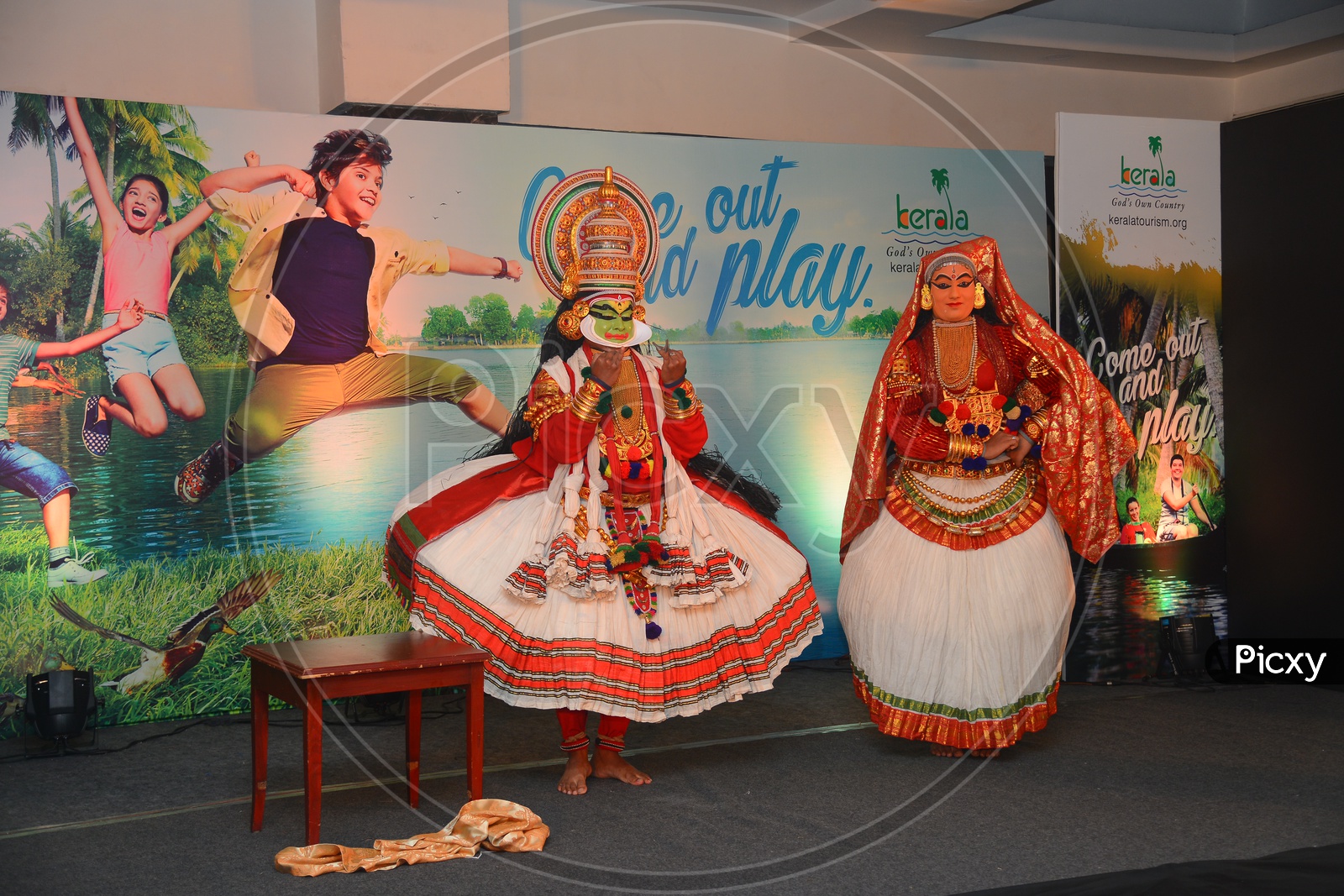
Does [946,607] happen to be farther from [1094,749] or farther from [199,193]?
[199,193]

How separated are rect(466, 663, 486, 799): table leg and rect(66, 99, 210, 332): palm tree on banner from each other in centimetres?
251

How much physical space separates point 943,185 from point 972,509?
266 cm

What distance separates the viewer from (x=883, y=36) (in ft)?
22.8

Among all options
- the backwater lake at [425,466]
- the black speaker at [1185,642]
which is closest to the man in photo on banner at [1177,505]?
the backwater lake at [425,466]

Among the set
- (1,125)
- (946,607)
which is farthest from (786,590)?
(1,125)

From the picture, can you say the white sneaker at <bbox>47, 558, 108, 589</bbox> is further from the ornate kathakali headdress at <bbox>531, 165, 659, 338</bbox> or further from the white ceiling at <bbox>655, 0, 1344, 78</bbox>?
the white ceiling at <bbox>655, 0, 1344, 78</bbox>

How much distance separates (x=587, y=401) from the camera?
4.07 meters

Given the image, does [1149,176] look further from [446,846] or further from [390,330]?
[446,846]

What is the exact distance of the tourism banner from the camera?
5.04 metres

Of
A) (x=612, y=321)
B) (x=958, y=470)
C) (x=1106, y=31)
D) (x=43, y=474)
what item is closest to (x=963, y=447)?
(x=958, y=470)

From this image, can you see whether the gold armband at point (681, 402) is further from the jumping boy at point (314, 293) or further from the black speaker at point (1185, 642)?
the black speaker at point (1185, 642)

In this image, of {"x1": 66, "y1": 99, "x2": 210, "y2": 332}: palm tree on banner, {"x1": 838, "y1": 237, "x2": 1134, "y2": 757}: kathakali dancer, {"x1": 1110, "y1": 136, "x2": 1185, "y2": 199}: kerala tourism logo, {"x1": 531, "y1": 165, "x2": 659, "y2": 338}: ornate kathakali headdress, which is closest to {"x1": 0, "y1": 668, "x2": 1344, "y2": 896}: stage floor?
{"x1": 838, "y1": 237, "x2": 1134, "y2": 757}: kathakali dancer

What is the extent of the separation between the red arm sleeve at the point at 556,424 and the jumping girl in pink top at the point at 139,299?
1.87 meters

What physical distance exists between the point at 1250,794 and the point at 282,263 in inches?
165
